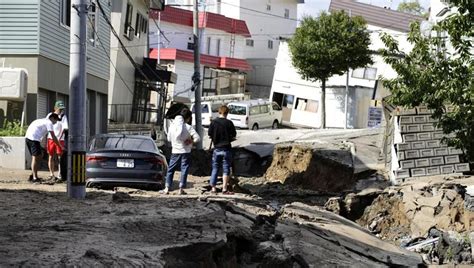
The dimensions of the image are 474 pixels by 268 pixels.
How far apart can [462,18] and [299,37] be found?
112 feet

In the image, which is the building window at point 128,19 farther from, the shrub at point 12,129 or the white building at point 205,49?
the white building at point 205,49

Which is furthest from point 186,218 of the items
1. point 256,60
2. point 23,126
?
point 256,60

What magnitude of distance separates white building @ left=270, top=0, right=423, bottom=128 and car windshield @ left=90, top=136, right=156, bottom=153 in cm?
3265

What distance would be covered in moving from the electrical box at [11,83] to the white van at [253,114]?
21.4 m

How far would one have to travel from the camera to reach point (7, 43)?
18.8 meters

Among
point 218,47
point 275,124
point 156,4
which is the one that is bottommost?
point 275,124

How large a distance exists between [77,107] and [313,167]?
12.7 meters

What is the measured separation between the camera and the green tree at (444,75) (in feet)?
34.5

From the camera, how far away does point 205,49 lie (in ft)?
185

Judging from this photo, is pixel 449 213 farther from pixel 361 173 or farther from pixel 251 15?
pixel 251 15

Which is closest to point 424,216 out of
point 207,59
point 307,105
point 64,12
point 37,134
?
point 37,134

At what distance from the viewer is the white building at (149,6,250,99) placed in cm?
5191

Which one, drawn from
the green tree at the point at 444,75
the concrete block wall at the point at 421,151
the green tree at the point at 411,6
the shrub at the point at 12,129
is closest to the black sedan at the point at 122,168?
the shrub at the point at 12,129

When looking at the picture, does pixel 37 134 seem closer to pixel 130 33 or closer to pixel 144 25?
pixel 130 33
